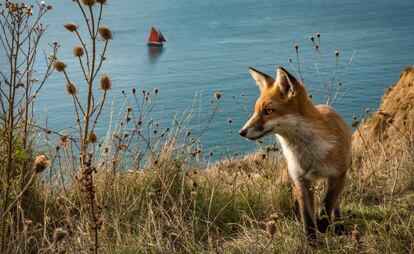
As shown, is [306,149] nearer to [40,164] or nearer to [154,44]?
[40,164]

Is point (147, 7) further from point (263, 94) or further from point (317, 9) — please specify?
point (263, 94)

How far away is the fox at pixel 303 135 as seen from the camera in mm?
4395

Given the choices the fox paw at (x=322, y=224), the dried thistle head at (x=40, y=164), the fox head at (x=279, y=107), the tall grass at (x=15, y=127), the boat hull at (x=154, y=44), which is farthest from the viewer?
the boat hull at (x=154, y=44)

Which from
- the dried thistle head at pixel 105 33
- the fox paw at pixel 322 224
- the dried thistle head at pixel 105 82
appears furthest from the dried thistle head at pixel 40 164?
the fox paw at pixel 322 224

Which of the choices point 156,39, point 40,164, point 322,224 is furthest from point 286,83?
point 156,39

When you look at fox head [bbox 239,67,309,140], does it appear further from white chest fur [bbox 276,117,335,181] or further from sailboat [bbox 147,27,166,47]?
sailboat [bbox 147,27,166,47]

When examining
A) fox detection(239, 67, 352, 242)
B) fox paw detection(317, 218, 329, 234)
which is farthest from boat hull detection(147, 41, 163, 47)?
fox paw detection(317, 218, 329, 234)

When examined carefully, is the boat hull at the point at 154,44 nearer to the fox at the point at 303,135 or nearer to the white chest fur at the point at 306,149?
the fox at the point at 303,135

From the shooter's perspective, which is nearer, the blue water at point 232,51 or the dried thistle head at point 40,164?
the dried thistle head at point 40,164

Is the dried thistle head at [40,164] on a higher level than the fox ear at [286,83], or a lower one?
lower

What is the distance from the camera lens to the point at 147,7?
61.2m

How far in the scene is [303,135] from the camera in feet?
15.0

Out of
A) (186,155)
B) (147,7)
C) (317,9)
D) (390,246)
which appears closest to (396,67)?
(186,155)

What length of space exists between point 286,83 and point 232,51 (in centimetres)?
2889
